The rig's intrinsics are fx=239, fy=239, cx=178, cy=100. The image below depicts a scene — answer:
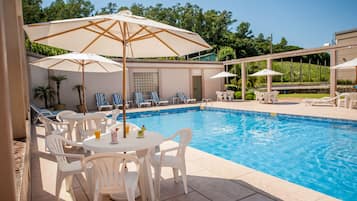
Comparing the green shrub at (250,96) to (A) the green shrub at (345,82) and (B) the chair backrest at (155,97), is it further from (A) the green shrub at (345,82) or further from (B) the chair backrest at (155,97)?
(A) the green shrub at (345,82)

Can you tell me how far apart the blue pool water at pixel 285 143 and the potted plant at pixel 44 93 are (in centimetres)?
376

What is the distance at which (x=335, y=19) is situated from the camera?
129ft

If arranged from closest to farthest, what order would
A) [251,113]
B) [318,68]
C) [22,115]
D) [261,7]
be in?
[22,115] < [251,113] < [318,68] < [261,7]

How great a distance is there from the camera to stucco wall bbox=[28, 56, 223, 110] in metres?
11.9

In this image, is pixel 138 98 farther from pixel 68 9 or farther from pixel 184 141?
A: pixel 68 9

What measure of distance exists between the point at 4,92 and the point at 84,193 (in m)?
2.09

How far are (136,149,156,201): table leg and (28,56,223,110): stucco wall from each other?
9.28m

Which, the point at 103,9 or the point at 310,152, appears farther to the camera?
the point at 103,9

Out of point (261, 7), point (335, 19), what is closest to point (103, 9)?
point (261, 7)

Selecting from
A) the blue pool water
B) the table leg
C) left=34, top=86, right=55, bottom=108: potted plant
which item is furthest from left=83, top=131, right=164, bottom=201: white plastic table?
left=34, top=86, right=55, bottom=108: potted plant

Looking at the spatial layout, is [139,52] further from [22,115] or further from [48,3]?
[48,3]

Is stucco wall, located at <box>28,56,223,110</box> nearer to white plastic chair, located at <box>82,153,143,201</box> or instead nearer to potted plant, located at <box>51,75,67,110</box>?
potted plant, located at <box>51,75,67,110</box>

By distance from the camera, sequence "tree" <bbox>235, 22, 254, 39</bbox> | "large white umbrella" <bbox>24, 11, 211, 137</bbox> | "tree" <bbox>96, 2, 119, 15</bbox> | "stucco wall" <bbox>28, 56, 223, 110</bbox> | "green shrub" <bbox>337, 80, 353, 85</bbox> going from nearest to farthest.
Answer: "large white umbrella" <bbox>24, 11, 211, 137</bbox> → "stucco wall" <bbox>28, 56, 223, 110</bbox> → "green shrub" <bbox>337, 80, 353, 85</bbox> → "tree" <bbox>96, 2, 119, 15</bbox> → "tree" <bbox>235, 22, 254, 39</bbox>

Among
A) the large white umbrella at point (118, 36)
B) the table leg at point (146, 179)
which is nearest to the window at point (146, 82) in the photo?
the large white umbrella at point (118, 36)
